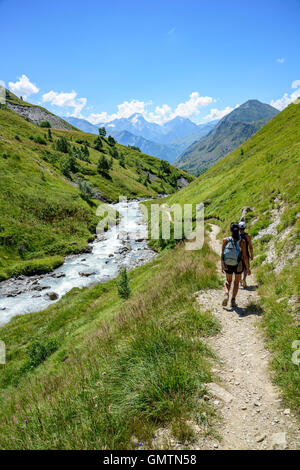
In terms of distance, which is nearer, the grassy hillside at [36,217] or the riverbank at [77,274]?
the riverbank at [77,274]

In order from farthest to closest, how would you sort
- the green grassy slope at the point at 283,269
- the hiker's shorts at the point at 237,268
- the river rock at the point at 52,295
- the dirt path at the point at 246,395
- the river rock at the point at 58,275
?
the river rock at the point at 58,275 → the river rock at the point at 52,295 → the hiker's shorts at the point at 237,268 → the green grassy slope at the point at 283,269 → the dirt path at the point at 246,395

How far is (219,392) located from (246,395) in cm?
Result: 66

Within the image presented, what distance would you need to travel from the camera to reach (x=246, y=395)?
5207mm

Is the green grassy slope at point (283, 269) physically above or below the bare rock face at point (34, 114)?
below

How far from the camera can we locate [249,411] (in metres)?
4.74

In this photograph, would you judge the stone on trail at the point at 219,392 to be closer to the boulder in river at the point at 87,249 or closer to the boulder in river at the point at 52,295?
the boulder in river at the point at 52,295

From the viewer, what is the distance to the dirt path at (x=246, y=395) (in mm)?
4035

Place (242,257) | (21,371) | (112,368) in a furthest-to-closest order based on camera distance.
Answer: (21,371) < (242,257) < (112,368)

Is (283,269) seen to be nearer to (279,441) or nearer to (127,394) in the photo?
(279,441)

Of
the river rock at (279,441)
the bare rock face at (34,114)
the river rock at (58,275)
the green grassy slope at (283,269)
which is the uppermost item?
the bare rock face at (34,114)

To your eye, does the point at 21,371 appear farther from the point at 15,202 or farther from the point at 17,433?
the point at 15,202

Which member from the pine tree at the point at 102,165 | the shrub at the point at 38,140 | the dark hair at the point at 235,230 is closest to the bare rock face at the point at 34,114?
the shrub at the point at 38,140
